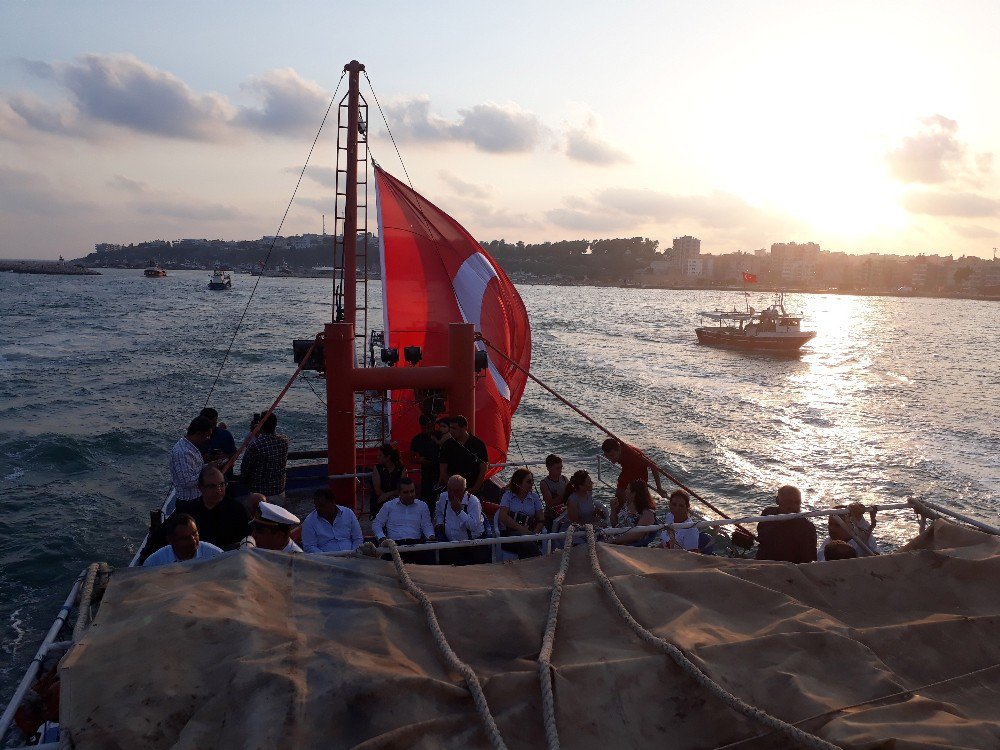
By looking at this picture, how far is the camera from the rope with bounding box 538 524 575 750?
9.05 ft

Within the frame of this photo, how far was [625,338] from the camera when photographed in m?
63.8

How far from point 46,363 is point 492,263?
3116 centimetres

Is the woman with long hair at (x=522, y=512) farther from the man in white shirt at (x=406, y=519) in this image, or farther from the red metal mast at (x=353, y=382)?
the red metal mast at (x=353, y=382)

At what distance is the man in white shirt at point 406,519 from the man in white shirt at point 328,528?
37 centimetres

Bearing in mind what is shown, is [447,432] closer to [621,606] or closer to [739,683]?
[621,606]

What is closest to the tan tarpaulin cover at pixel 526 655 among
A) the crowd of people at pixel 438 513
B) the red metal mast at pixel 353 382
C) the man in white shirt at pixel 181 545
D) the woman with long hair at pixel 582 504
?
the crowd of people at pixel 438 513

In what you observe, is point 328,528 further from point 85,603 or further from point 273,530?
point 85,603

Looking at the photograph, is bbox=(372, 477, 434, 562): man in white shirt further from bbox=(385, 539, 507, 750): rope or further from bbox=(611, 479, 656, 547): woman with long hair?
bbox=(385, 539, 507, 750): rope

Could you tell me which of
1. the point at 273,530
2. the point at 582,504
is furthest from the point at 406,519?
the point at 582,504

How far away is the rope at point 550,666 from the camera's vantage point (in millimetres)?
2760

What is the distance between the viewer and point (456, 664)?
3020 millimetres

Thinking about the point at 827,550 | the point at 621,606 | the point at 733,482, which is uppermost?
the point at 621,606

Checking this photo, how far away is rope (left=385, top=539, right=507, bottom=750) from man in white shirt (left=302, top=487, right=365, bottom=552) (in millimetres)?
2828

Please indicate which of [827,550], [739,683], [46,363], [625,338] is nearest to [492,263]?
[827,550]
